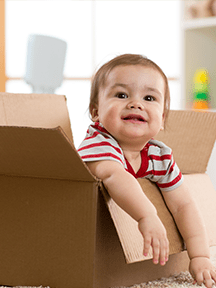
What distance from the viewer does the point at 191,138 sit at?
1.14 m

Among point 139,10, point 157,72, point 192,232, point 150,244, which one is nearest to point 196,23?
point 139,10

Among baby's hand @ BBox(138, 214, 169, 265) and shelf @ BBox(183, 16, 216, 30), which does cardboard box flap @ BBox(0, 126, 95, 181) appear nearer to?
baby's hand @ BBox(138, 214, 169, 265)

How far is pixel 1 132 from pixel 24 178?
4.9 inches

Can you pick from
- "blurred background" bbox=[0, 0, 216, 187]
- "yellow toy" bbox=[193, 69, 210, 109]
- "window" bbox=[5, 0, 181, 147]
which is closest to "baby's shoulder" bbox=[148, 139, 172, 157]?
"yellow toy" bbox=[193, 69, 210, 109]

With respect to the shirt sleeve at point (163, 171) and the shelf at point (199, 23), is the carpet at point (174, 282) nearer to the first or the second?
the shirt sleeve at point (163, 171)

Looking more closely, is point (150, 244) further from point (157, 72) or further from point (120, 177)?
point (157, 72)

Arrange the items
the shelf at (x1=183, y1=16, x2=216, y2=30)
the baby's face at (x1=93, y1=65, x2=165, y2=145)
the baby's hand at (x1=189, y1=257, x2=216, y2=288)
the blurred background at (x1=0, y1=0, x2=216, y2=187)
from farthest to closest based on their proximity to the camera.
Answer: the blurred background at (x1=0, y1=0, x2=216, y2=187) < the shelf at (x1=183, y1=16, x2=216, y2=30) < the baby's face at (x1=93, y1=65, x2=165, y2=145) < the baby's hand at (x1=189, y1=257, x2=216, y2=288)

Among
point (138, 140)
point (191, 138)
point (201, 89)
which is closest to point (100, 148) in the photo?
point (138, 140)

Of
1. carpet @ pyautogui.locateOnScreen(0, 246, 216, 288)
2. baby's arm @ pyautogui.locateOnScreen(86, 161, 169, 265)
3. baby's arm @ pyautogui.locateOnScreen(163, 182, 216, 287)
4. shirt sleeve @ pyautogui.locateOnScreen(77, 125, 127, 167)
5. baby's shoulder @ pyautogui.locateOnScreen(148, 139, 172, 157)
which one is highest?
shirt sleeve @ pyautogui.locateOnScreen(77, 125, 127, 167)

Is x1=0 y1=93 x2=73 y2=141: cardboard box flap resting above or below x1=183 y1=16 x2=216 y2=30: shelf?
below

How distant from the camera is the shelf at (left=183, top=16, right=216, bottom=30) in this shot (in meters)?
2.22

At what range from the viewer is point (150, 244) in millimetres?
694

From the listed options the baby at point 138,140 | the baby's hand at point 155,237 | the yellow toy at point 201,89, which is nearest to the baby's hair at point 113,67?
the baby at point 138,140

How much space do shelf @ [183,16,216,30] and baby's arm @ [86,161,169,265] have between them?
5.59 ft
